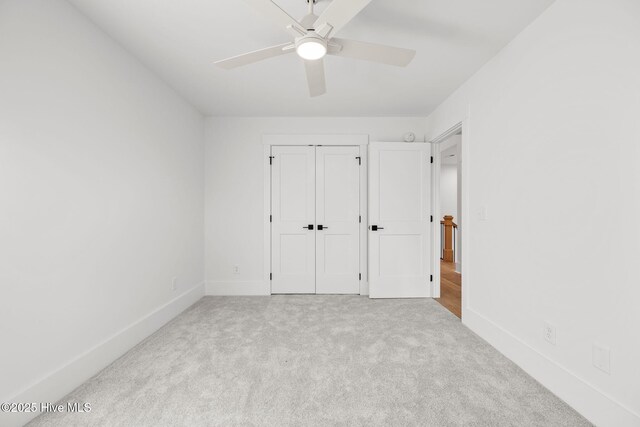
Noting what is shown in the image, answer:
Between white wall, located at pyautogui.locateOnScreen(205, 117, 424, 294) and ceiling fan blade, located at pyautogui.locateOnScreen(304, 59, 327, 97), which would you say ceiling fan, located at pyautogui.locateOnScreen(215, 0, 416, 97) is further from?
white wall, located at pyautogui.locateOnScreen(205, 117, 424, 294)

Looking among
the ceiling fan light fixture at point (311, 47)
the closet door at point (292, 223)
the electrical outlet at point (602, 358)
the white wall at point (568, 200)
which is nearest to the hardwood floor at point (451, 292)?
the white wall at point (568, 200)

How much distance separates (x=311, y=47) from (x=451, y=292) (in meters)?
3.48

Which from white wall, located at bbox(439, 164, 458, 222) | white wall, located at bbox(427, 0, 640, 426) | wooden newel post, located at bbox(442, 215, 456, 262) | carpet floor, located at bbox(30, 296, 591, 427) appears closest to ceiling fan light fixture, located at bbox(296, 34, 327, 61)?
white wall, located at bbox(427, 0, 640, 426)

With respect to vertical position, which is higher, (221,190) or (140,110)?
(140,110)

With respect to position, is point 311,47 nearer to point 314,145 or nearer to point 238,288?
point 314,145

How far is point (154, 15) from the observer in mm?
1755

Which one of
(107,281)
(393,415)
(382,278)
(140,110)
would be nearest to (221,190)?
(140,110)

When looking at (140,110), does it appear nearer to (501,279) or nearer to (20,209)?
(20,209)

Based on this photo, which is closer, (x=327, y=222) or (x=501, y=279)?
(x=501, y=279)

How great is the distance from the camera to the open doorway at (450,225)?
146 inches

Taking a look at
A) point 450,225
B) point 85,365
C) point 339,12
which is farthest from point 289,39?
point 450,225

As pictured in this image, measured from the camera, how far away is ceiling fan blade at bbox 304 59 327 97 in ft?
5.50

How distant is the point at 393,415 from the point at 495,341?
49.7 inches

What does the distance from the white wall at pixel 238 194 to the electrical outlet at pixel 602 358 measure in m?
3.14
